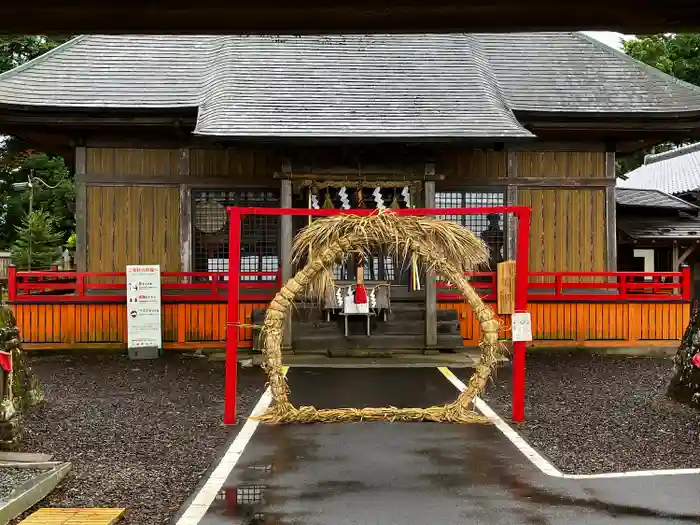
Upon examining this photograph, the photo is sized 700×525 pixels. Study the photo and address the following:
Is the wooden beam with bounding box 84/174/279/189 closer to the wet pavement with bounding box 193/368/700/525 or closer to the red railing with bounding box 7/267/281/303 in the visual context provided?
the red railing with bounding box 7/267/281/303

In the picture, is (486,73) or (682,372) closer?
(682,372)

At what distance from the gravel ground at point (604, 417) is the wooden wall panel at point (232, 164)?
6.30m

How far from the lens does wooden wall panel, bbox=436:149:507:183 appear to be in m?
14.6

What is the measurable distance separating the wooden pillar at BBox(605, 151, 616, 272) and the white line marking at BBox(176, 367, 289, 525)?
9.50 meters

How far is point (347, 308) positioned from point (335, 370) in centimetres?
159

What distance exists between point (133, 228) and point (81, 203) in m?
1.11

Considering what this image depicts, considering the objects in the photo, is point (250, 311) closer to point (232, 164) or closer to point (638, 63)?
point (232, 164)

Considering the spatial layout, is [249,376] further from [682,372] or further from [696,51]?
[696,51]

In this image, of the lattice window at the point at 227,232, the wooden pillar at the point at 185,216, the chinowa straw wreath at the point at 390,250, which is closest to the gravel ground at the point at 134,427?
the chinowa straw wreath at the point at 390,250

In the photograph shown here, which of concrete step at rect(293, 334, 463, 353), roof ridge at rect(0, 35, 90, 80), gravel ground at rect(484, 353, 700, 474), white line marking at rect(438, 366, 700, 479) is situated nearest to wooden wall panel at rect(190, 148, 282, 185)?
concrete step at rect(293, 334, 463, 353)

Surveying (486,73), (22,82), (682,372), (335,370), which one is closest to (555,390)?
(682,372)

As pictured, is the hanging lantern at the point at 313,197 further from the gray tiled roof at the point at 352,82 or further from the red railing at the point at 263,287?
the red railing at the point at 263,287

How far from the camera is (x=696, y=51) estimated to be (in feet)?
131

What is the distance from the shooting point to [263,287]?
1440cm
